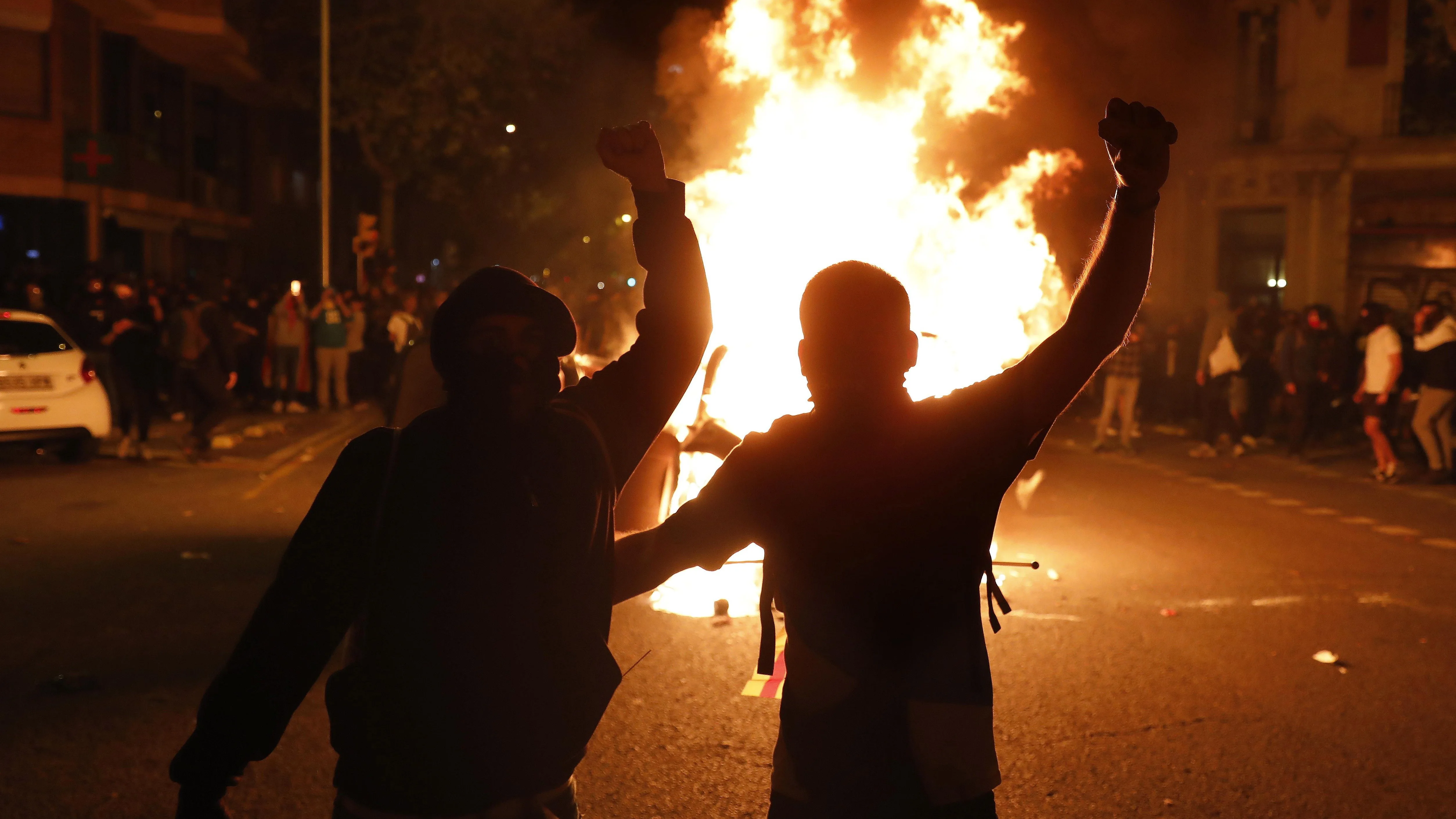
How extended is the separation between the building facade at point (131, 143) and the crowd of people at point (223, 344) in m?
0.88

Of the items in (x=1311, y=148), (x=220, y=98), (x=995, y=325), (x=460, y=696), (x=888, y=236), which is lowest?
(x=460, y=696)

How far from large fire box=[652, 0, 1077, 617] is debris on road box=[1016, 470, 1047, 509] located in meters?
1.20

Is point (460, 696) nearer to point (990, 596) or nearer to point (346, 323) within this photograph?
point (990, 596)

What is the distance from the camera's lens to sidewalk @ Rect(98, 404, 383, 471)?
13.8m

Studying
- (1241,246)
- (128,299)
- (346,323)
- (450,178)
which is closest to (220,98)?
(450,178)

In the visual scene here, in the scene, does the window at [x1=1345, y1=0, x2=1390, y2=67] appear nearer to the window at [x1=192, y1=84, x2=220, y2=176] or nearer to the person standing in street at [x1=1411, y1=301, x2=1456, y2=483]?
the person standing in street at [x1=1411, y1=301, x2=1456, y2=483]

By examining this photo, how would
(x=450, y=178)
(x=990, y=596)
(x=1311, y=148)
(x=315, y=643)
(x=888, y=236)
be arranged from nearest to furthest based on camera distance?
1. (x=315, y=643)
2. (x=990, y=596)
3. (x=888, y=236)
4. (x=1311, y=148)
5. (x=450, y=178)

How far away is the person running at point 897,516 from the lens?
2.11 m

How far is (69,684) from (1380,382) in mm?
12639

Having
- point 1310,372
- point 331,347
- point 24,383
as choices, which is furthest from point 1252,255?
point 24,383

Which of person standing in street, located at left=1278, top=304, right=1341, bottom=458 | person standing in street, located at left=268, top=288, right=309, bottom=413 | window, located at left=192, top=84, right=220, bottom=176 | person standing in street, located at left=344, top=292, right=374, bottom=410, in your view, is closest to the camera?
person standing in street, located at left=1278, top=304, right=1341, bottom=458

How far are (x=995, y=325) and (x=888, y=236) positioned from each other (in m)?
1.14

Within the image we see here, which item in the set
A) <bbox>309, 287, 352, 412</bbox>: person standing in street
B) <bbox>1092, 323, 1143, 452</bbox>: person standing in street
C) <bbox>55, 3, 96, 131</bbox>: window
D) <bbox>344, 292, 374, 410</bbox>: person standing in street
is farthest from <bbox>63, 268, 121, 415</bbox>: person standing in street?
<bbox>1092, 323, 1143, 452</bbox>: person standing in street

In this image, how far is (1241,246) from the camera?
92.9ft
